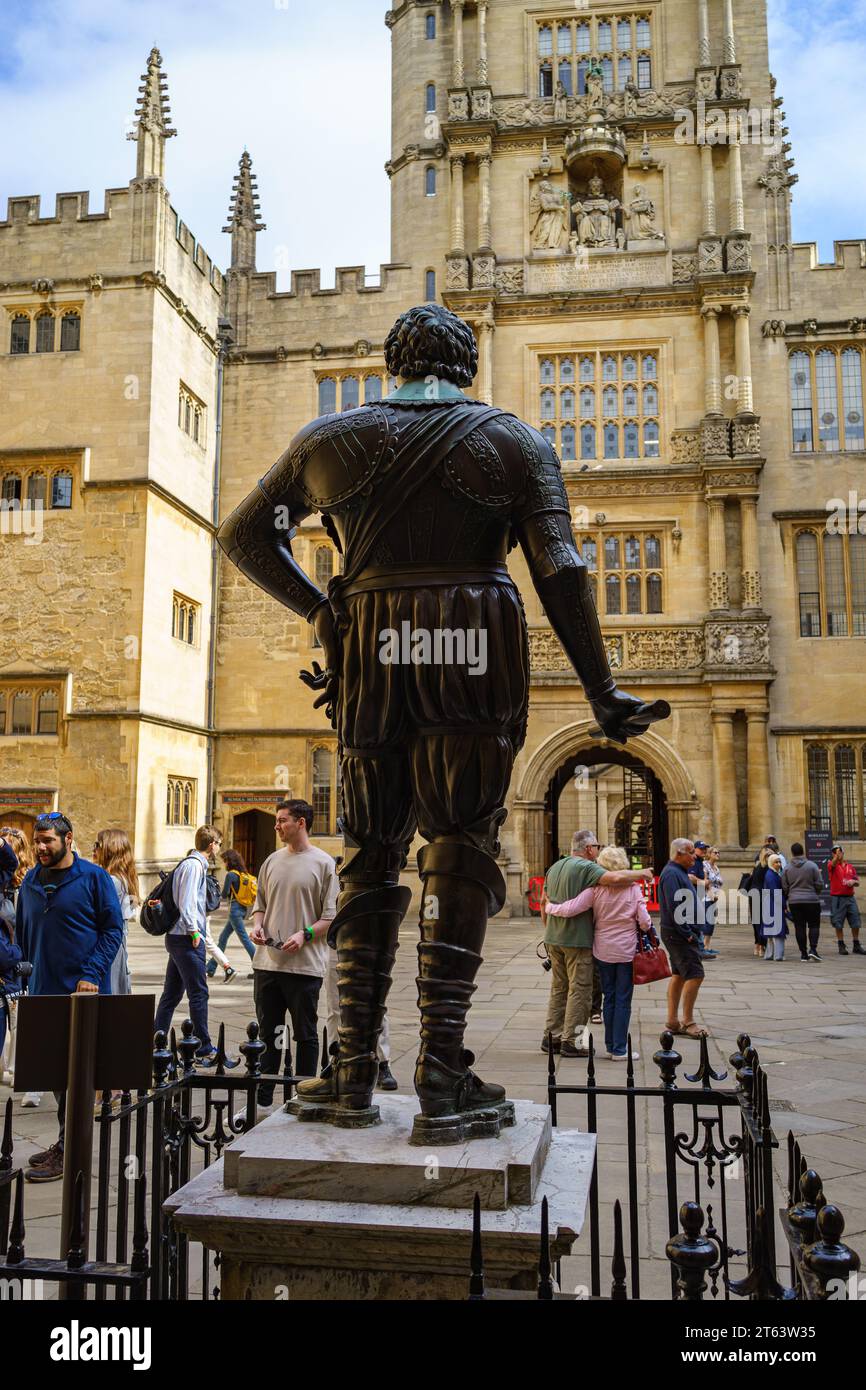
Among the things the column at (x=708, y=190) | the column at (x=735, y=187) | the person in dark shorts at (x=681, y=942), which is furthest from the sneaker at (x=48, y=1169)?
the column at (x=735, y=187)

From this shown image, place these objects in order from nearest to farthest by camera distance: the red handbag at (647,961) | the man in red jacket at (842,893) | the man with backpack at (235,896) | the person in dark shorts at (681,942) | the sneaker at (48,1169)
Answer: the sneaker at (48,1169), the red handbag at (647,961), the person in dark shorts at (681,942), the man with backpack at (235,896), the man in red jacket at (842,893)

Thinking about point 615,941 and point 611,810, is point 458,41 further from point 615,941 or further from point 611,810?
point 611,810

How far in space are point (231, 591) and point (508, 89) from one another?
37.5 ft

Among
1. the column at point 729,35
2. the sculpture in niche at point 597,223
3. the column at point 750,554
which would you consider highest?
the column at point 729,35

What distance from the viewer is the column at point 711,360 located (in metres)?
20.0

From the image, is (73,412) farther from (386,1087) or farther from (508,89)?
(386,1087)

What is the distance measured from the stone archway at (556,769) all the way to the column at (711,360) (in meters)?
6.24

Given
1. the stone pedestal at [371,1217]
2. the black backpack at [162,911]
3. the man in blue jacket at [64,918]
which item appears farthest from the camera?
the black backpack at [162,911]

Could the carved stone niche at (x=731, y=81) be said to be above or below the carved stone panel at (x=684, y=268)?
above

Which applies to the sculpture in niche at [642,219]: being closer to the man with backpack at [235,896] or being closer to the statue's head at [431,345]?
the man with backpack at [235,896]

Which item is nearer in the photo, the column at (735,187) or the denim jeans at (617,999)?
the denim jeans at (617,999)

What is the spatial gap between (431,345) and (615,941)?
5.07m
